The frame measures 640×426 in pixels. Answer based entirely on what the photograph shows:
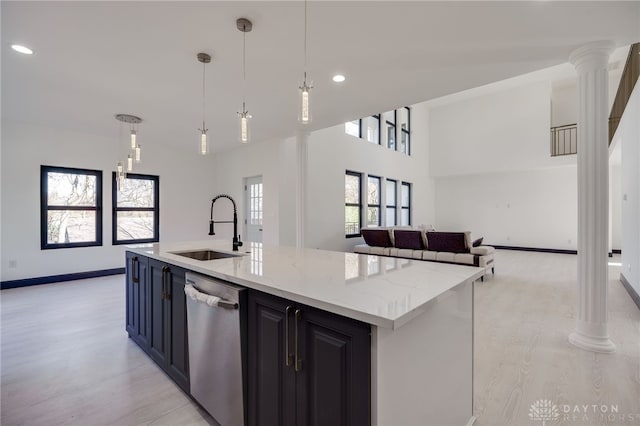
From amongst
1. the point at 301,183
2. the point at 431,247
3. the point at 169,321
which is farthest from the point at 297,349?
the point at 431,247

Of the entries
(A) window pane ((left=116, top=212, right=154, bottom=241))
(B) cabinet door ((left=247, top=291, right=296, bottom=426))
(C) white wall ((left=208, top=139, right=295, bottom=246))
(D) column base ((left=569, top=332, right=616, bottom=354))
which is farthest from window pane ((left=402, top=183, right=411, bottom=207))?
(B) cabinet door ((left=247, top=291, right=296, bottom=426))

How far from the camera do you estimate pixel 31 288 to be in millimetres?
4652

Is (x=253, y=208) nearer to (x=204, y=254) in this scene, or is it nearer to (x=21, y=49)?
(x=204, y=254)

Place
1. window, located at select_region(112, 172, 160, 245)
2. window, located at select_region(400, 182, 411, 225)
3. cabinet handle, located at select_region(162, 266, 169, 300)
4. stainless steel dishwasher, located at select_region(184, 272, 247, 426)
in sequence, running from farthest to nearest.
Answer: window, located at select_region(400, 182, 411, 225) < window, located at select_region(112, 172, 160, 245) < cabinet handle, located at select_region(162, 266, 169, 300) < stainless steel dishwasher, located at select_region(184, 272, 247, 426)

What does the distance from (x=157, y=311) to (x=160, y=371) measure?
18.9 inches

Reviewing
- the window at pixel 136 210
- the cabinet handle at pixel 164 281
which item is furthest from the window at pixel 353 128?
the cabinet handle at pixel 164 281

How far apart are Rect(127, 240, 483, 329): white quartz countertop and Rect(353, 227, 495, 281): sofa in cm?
336

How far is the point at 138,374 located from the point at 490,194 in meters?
10.8

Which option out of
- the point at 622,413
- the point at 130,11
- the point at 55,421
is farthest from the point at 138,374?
the point at 622,413

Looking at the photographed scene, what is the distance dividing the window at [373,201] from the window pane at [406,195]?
A: 1.66m

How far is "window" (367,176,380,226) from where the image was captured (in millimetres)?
7816

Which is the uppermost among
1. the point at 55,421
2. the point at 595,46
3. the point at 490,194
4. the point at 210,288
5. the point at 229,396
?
the point at 595,46

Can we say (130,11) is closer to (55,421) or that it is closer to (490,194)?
(55,421)

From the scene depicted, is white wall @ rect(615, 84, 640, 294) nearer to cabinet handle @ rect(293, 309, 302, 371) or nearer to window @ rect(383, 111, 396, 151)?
cabinet handle @ rect(293, 309, 302, 371)
